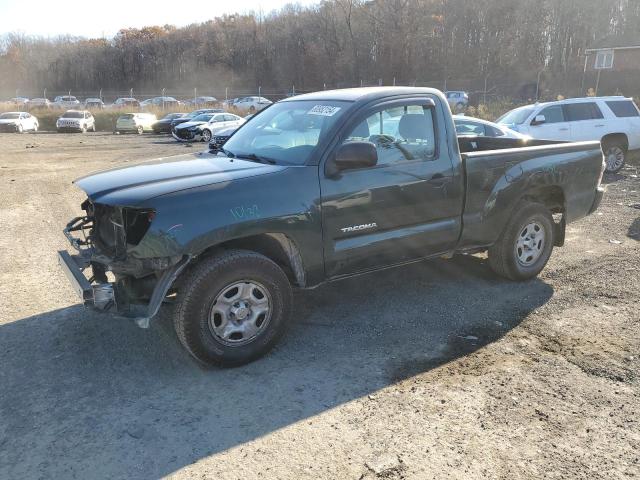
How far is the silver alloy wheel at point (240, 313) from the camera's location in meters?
3.85

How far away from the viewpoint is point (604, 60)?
149 ft

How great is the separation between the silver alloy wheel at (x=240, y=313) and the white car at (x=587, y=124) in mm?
10691

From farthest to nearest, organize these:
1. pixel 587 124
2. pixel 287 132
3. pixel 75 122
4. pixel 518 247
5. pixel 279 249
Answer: pixel 75 122 → pixel 587 124 → pixel 518 247 → pixel 287 132 → pixel 279 249

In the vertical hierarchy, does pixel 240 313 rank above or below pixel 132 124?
above

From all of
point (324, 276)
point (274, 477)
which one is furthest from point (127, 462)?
point (324, 276)

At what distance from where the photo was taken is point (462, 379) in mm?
3820

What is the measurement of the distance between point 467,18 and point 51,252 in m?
66.5

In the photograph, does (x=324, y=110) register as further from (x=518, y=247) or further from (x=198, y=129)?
(x=198, y=129)

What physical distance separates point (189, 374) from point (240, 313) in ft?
1.87

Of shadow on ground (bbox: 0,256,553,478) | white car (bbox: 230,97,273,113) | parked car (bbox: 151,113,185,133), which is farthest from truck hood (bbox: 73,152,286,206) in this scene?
white car (bbox: 230,97,273,113)

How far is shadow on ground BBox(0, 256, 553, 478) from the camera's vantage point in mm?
3086

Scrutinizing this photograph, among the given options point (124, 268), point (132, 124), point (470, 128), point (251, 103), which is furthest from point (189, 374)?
point (251, 103)

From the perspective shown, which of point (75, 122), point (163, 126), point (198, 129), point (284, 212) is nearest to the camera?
point (284, 212)

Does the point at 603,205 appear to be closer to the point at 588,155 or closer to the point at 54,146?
the point at 588,155
